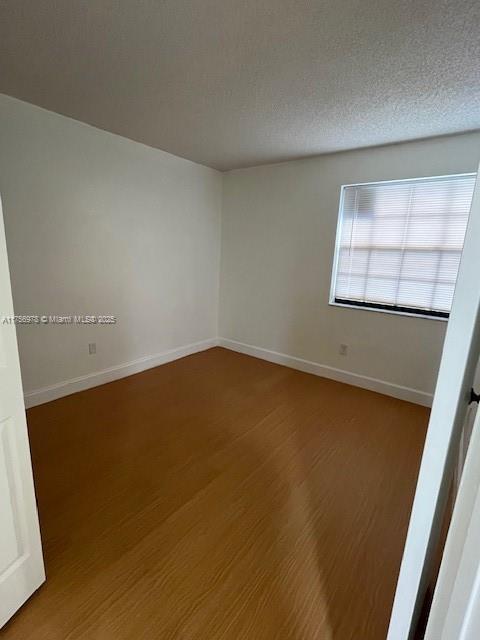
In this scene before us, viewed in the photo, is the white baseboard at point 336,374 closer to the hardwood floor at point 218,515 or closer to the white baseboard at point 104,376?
the hardwood floor at point 218,515

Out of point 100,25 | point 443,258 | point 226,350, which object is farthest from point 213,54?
point 226,350

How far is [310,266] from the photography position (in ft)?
11.4

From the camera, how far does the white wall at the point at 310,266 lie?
2852 mm

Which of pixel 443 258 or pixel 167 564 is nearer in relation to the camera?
pixel 167 564

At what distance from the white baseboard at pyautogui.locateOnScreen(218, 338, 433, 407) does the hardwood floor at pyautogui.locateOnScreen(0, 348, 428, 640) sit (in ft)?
0.49

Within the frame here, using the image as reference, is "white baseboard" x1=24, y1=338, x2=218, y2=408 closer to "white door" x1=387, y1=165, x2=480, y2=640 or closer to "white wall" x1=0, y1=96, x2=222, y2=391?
"white wall" x1=0, y1=96, x2=222, y2=391

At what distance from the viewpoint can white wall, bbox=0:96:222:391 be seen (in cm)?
239

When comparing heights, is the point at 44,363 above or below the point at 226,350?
above

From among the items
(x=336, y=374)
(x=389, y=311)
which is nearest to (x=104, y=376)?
(x=336, y=374)

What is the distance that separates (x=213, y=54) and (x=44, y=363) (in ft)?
8.70

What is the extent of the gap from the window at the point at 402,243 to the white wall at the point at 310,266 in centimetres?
11

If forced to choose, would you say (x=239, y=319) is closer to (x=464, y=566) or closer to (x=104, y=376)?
(x=104, y=376)

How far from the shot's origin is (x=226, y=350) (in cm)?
435

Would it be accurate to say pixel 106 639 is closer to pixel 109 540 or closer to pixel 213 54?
pixel 109 540
